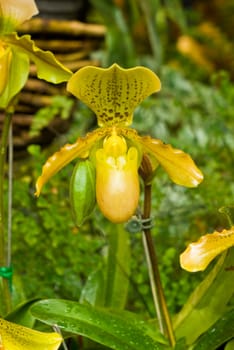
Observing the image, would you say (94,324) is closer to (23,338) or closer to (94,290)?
(23,338)

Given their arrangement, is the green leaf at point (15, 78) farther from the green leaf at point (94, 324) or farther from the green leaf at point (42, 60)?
the green leaf at point (94, 324)

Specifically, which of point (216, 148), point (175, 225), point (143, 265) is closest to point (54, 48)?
point (216, 148)

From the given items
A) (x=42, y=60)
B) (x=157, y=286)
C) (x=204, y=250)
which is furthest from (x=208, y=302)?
(x=42, y=60)

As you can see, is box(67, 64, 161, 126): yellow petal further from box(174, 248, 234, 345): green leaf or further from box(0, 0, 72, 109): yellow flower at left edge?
box(174, 248, 234, 345): green leaf

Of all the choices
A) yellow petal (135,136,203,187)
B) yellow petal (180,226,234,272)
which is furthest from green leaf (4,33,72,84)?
yellow petal (180,226,234,272)

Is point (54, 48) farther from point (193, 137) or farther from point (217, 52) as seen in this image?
point (217, 52)
